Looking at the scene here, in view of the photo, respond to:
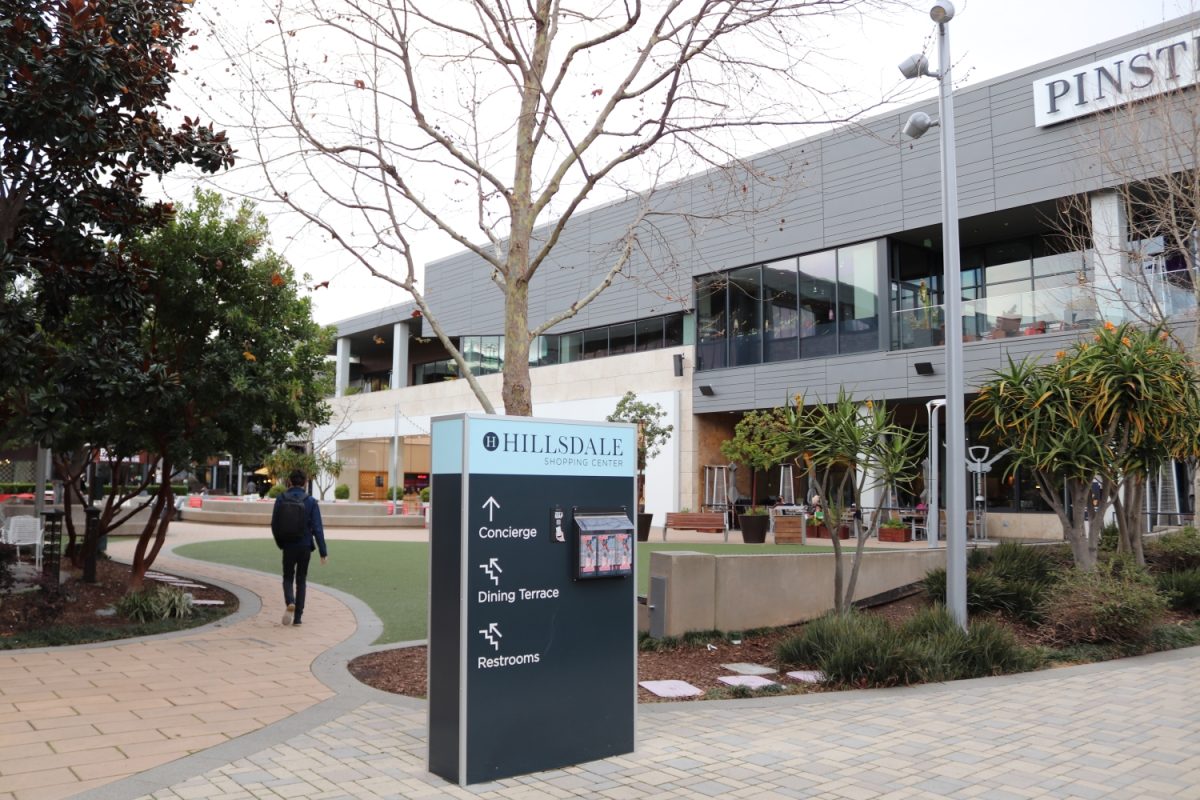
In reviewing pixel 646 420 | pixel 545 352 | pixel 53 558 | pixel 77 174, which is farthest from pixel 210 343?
pixel 545 352

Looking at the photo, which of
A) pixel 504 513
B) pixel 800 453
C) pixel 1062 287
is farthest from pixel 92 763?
pixel 1062 287

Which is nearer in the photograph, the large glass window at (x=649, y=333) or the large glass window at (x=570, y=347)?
the large glass window at (x=649, y=333)

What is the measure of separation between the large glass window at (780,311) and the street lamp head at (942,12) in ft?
61.2

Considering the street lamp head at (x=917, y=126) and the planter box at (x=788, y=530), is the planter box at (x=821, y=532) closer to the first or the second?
the planter box at (x=788, y=530)

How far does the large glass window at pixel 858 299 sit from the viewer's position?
2580 cm

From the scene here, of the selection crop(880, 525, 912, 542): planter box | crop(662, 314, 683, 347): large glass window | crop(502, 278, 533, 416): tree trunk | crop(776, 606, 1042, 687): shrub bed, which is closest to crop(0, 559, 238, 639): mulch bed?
crop(502, 278, 533, 416): tree trunk

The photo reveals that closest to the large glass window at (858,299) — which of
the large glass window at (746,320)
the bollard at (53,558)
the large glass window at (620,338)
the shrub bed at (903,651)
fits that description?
the large glass window at (746,320)

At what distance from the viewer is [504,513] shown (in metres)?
4.90

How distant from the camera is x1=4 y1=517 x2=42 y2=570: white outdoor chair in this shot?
12.5 m

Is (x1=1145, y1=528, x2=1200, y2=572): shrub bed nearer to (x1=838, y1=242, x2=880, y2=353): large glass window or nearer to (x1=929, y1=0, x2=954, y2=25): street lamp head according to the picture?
(x1=929, y1=0, x2=954, y2=25): street lamp head

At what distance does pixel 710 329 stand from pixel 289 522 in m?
22.0

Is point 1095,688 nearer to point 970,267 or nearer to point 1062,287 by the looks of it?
point 1062,287

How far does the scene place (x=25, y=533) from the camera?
12.8 meters

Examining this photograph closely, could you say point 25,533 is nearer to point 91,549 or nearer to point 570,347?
point 91,549
